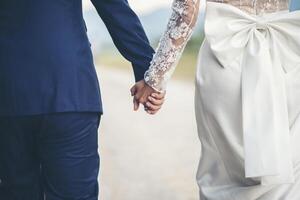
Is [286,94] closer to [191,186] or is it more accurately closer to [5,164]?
[5,164]

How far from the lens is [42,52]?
6.75ft

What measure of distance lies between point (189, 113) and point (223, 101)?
15.5 feet

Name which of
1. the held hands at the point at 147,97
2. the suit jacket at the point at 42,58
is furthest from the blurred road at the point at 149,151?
A: the suit jacket at the point at 42,58

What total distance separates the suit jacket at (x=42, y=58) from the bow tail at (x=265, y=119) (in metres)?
0.59

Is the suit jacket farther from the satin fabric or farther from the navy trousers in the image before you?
the satin fabric

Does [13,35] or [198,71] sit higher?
[13,35]

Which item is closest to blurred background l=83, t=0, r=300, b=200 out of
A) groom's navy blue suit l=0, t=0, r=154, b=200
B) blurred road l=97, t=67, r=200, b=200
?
blurred road l=97, t=67, r=200, b=200

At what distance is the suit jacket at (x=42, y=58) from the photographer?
2.05m

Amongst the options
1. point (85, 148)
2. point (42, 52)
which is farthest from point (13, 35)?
point (85, 148)

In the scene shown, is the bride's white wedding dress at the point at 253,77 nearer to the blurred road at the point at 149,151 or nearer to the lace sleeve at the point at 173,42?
the lace sleeve at the point at 173,42

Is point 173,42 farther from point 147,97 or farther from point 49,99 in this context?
point 49,99

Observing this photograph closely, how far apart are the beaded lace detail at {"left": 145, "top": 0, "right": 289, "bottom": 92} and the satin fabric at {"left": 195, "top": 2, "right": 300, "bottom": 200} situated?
33 mm

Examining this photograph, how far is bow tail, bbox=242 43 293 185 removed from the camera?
7.63 ft

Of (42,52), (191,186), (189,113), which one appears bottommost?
(189,113)
